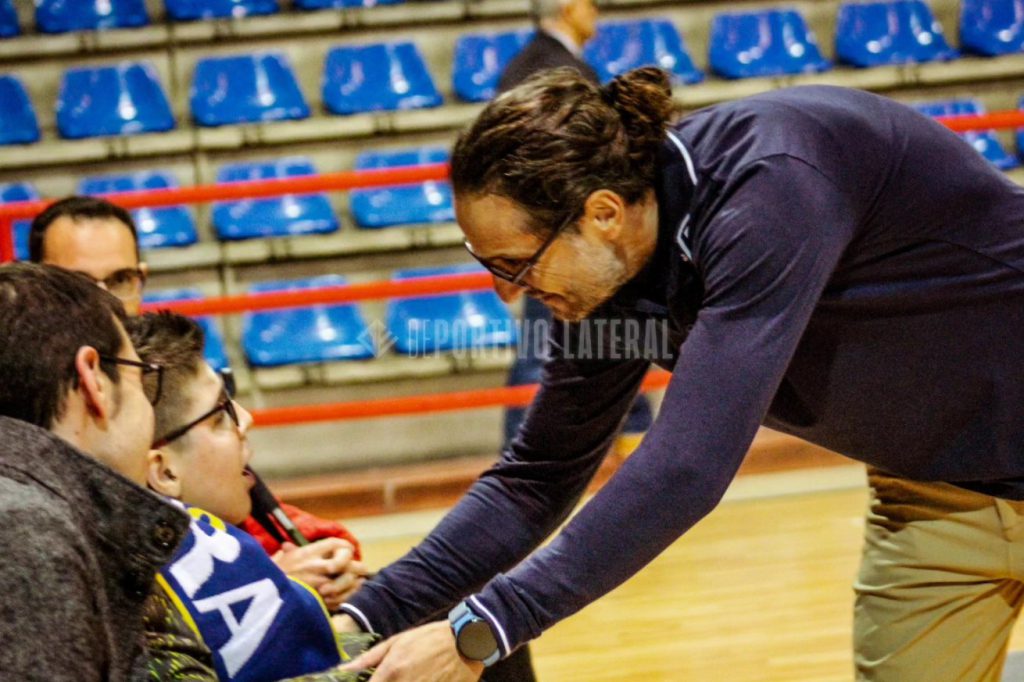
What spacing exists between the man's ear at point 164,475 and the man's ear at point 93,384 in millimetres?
392

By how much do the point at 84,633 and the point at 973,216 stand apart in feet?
3.55

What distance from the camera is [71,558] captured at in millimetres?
1009

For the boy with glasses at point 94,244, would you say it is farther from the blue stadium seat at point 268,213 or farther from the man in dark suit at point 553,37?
the blue stadium seat at point 268,213

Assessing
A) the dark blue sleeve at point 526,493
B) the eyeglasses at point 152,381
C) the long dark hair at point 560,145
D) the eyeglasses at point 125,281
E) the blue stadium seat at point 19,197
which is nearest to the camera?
the eyeglasses at point 152,381

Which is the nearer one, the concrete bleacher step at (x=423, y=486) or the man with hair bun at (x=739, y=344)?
the man with hair bun at (x=739, y=344)

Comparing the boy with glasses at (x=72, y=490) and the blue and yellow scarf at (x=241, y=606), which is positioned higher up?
the boy with glasses at (x=72, y=490)

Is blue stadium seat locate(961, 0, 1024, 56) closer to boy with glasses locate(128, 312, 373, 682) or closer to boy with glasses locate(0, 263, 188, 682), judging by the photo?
boy with glasses locate(128, 312, 373, 682)

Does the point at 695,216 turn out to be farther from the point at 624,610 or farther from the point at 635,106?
the point at 624,610

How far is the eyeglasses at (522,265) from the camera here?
1.46 metres

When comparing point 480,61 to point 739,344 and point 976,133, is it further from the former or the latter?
point 739,344

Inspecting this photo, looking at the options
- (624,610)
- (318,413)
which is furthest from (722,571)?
(318,413)

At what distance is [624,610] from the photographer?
3.26 meters

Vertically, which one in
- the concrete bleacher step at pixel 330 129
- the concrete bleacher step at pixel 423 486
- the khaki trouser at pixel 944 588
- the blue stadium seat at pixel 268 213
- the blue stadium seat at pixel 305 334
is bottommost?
the concrete bleacher step at pixel 423 486

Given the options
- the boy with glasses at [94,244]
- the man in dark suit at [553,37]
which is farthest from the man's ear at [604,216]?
the man in dark suit at [553,37]
